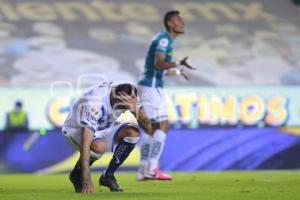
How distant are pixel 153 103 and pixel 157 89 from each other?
0.75 ft

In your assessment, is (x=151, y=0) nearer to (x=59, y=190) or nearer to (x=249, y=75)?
(x=249, y=75)

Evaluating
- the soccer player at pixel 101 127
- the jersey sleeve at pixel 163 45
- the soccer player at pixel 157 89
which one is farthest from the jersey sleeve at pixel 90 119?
the jersey sleeve at pixel 163 45

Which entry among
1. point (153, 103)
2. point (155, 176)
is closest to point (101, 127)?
point (155, 176)

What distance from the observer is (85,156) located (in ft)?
31.4

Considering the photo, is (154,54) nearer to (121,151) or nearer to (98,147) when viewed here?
Answer: (121,151)

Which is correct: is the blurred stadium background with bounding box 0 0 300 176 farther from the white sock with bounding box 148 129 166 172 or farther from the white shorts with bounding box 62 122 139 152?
the white shorts with bounding box 62 122 139 152

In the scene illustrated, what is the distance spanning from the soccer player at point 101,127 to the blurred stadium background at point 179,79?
28.6ft

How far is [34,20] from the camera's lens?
22.8 meters

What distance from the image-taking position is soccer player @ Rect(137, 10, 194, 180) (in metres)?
13.3

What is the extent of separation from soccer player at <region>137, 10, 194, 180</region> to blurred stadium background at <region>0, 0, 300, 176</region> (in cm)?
561

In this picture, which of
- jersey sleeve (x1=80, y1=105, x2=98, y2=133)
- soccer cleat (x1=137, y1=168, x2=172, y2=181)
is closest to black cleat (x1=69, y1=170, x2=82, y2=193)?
jersey sleeve (x1=80, y1=105, x2=98, y2=133)

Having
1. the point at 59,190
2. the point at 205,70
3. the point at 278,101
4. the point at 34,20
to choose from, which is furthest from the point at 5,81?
the point at 59,190

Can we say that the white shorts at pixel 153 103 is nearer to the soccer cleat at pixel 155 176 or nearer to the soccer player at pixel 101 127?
the soccer cleat at pixel 155 176

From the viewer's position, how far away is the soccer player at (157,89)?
1334cm
